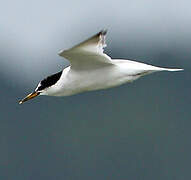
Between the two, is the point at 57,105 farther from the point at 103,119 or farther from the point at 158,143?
the point at 158,143

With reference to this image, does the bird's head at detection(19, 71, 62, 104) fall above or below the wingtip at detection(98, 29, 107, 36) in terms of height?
below

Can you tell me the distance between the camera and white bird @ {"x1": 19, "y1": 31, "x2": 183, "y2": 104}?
1143cm

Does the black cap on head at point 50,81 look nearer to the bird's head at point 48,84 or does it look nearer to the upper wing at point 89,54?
the bird's head at point 48,84

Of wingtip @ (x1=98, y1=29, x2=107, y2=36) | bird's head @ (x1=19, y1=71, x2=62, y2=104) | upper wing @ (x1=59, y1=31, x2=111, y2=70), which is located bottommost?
bird's head @ (x1=19, y1=71, x2=62, y2=104)

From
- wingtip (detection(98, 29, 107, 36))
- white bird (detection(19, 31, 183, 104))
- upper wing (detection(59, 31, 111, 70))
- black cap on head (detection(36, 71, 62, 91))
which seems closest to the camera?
wingtip (detection(98, 29, 107, 36))

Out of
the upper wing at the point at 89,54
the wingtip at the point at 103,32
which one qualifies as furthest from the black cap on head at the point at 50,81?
the wingtip at the point at 103,32

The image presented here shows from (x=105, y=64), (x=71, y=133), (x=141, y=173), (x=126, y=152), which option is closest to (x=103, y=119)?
(x=71, y=133)

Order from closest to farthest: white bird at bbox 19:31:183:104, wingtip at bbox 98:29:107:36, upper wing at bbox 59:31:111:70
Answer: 1. wingtip at bbox 98:29:107:36
2. upper wing at bbox 59:31:111:70
3. white bird at bbox 19:31:183:104

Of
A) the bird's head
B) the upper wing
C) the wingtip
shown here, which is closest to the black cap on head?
the bird's head

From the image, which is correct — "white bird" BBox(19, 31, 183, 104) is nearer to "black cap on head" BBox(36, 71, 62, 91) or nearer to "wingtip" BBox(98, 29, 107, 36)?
"black cap on head" BBox(36, 71, 62, 91)

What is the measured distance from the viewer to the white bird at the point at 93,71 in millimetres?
11430

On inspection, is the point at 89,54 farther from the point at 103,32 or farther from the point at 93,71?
the point at 103,32

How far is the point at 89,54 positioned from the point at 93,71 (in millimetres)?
449

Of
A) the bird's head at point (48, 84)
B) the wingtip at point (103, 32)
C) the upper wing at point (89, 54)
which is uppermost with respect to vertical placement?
the wingtip at point (103, 32)
